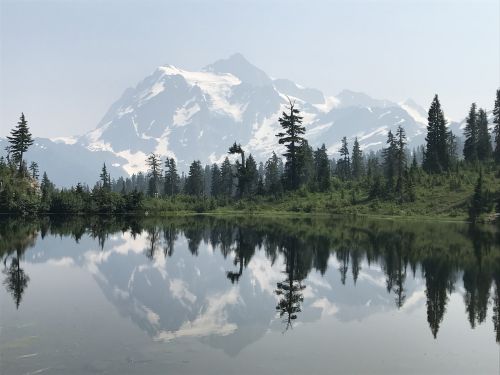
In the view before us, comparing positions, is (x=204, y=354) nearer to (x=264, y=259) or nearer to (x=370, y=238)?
(x=264, y=259)

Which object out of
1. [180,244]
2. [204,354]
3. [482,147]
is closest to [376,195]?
[482,147]

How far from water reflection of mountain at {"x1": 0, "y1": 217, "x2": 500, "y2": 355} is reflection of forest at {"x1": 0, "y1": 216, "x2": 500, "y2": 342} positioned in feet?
0.28

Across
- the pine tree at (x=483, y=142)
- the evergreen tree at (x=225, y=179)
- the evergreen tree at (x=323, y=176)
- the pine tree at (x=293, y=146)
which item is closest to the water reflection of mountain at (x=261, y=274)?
the evergreen tree at (x=323, y=176)

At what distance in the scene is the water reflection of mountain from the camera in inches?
932

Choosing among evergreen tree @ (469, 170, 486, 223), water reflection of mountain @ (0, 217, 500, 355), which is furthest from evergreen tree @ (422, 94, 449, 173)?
water reflection of mountain @ (0, 217, 500, 355)

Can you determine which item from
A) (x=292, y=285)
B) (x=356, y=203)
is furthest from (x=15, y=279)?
(x=356, y=203)

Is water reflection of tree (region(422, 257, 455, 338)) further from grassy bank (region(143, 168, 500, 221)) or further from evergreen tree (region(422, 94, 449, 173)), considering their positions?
evergreen tree (region(422, 94, 449, 173))

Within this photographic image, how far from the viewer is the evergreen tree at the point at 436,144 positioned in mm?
118000

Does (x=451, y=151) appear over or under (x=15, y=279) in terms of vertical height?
over

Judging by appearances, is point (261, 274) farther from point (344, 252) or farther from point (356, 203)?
point (356, 203)

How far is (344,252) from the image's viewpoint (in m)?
43.9

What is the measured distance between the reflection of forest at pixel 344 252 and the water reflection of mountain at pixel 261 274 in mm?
87

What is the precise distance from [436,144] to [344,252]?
85.1 meters

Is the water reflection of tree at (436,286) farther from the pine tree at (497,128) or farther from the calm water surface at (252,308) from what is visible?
the pine tree at (497,128)
